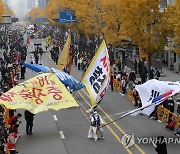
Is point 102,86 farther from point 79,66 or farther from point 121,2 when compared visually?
point 79,66

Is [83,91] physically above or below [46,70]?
below

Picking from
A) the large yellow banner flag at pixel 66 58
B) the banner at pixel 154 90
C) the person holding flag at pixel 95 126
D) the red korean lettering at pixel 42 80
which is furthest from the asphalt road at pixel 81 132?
the large yellow banner flag at pixel 66 58

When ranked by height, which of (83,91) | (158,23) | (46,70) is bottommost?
(83,91)

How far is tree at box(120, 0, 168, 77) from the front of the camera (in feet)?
114

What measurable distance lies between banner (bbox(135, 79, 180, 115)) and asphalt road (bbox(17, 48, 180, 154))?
65.0 inches

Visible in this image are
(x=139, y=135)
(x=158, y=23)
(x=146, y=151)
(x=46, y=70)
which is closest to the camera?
(x=146, y=151)

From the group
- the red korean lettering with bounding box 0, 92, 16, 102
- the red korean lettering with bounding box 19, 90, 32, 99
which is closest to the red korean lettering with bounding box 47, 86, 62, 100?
the red korean lettering with bounding box 19, 90, 32, 99

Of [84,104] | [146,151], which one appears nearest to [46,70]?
[84,104]

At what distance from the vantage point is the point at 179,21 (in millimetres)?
28656

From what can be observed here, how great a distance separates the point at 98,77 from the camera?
2180 cm

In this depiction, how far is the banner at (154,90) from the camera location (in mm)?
19688

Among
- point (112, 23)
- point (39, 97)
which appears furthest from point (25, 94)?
point (112, 23)

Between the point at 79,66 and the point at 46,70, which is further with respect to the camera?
the point at 79,66

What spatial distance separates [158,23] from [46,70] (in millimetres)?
11826
